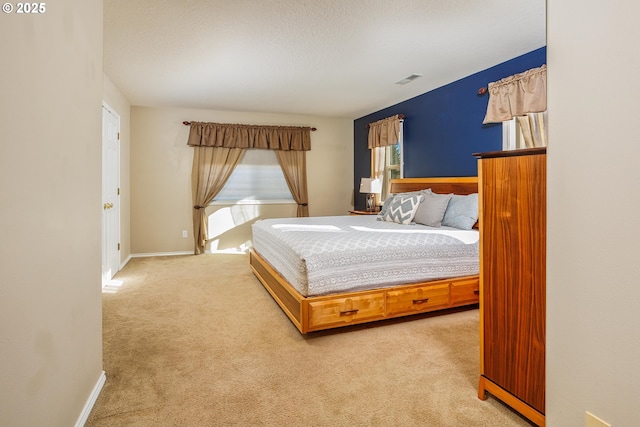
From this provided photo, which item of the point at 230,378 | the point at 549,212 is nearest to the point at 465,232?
the point at 549,212

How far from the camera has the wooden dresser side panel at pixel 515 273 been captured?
59.2 inches

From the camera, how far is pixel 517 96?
3395 millimetres

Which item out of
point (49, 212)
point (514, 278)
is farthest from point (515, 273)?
point (49, 212)

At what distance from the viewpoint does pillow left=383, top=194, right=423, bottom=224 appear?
13.0 feet

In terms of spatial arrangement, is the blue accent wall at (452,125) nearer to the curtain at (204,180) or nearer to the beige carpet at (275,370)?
the beige carpet at (275,370)

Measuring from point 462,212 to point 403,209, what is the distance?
0.64 m

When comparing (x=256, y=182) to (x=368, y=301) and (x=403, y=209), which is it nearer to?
(x=403, y=209)

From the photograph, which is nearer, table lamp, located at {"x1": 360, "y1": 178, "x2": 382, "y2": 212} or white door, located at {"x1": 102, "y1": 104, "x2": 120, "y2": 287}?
white door, located at {"x1": 102, "y1": 104, "x2": 120, "y2": 287}

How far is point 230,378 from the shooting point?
201cm

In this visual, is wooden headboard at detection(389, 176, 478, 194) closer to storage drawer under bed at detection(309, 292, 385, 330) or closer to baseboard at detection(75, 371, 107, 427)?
storage drawer under bed at detection(309, 292, 385, 330)

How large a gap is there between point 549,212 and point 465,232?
198 cm

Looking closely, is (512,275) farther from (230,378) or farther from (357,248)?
(230,378)

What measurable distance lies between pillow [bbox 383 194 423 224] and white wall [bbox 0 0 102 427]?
3.00m

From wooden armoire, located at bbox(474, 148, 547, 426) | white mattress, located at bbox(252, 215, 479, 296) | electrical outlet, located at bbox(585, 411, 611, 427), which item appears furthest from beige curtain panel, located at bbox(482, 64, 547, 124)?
electrical outlet, located at bbox(585, 411, 611, 427)
